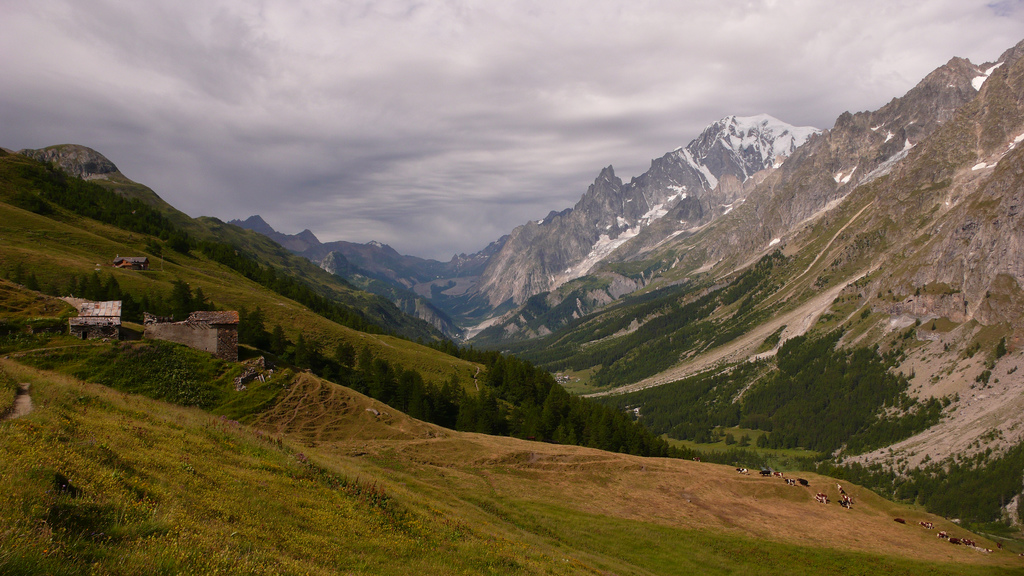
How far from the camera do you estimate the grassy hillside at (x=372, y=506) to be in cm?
1220

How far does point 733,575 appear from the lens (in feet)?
137

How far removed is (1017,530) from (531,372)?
550 ft

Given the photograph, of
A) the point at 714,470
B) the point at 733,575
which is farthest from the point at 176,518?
the point at 714,470

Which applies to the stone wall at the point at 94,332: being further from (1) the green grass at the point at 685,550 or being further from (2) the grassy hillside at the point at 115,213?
(2) the grassy hillside at the point at 115,213

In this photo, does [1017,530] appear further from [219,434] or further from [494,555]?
[219,434]

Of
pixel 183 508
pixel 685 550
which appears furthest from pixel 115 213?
pixel 685 550

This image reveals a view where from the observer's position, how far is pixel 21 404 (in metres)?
20.5

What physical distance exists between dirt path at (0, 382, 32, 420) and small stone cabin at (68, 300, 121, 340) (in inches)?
1111

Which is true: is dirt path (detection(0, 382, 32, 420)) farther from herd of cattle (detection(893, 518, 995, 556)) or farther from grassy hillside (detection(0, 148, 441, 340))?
grassy hillside (detection(0, 148, 441, 340))

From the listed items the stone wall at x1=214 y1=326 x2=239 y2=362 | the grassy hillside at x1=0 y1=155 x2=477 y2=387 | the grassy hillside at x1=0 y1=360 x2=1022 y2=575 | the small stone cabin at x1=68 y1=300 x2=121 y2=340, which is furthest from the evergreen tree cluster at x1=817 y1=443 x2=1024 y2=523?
the small stone cabin at x1=68 y1=300 x2=121 y2=340

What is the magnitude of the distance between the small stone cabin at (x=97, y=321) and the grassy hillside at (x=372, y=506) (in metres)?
17.1

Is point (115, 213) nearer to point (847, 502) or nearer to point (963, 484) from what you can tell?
point (847, 502)

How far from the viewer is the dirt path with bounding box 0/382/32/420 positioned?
60.4 ft

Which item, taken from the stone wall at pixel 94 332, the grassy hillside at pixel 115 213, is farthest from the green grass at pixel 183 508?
the grassy hillside at pixel 115 213
